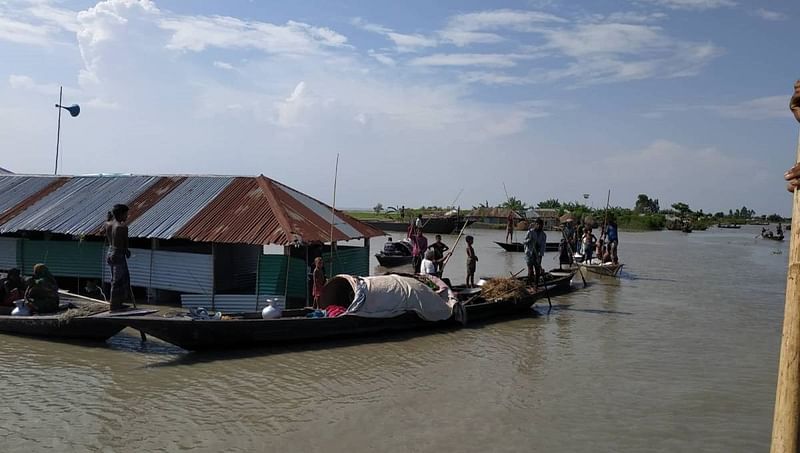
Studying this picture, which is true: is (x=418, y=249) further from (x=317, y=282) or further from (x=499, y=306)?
(x=317, y=282)

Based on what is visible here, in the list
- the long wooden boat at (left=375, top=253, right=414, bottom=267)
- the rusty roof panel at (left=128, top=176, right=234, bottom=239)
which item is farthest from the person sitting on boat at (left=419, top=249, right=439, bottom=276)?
the long wooden boat at (left=375, top=253, right=414, bottom=267)

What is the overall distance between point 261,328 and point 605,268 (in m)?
15.8

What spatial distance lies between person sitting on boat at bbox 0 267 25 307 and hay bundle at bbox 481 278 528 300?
9.23m

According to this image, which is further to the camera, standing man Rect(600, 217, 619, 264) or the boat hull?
standing man Rect(600, 217, 619, 264)

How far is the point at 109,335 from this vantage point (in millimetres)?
9930

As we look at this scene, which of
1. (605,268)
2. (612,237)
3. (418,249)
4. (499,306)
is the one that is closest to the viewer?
(499,306)

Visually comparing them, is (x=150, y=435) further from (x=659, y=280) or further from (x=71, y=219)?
(x=659, y=280)

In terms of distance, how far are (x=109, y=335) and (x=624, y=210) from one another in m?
81.5

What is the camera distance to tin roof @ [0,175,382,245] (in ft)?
39.5

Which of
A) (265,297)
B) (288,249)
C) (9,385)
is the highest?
(288,249)

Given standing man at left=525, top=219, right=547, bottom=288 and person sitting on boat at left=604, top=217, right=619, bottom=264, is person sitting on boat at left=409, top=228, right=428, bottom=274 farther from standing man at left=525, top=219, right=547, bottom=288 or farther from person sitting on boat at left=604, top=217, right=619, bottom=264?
person sitting on boat at left=604, top=217, right=619, bottom=264

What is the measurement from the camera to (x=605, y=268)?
2222cm

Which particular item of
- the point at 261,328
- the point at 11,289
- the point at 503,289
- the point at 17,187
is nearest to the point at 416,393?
the point at 261,328

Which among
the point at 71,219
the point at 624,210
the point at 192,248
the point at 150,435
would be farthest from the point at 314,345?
the point at 624,210
